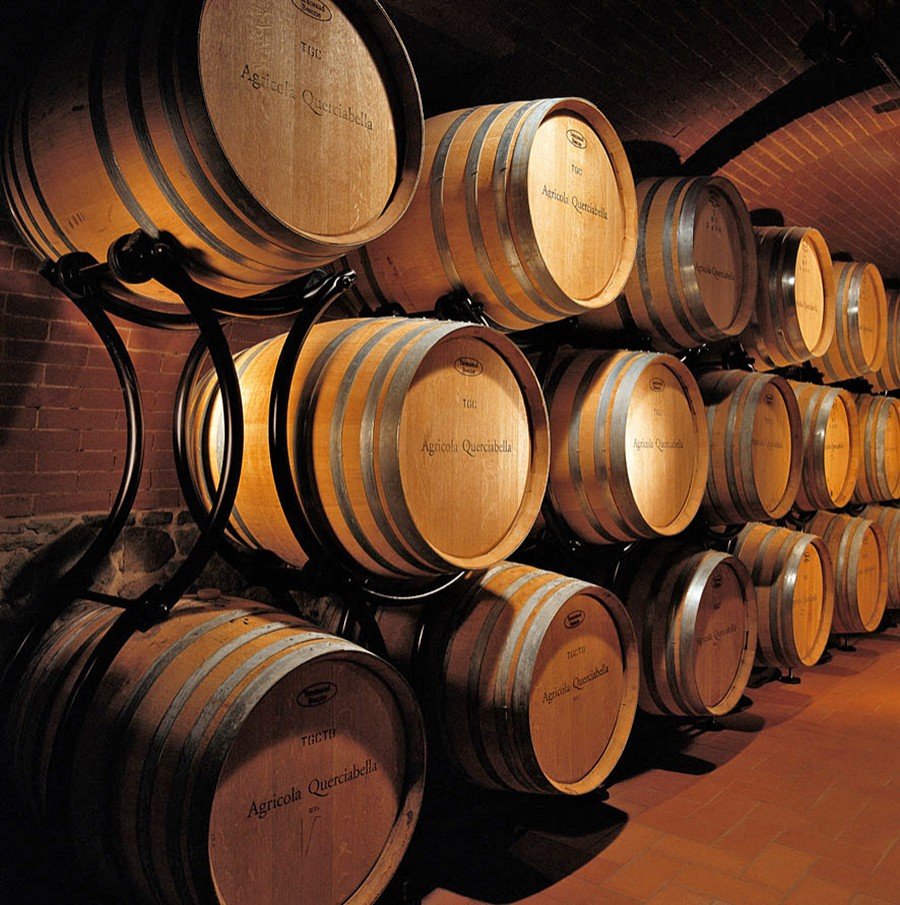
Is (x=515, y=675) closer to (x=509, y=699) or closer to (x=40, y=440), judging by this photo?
(x=509, y=699)

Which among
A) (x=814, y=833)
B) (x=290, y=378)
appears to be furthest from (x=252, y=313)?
(x=814, y=833)

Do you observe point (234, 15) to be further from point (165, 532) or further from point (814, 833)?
point (814, 833)

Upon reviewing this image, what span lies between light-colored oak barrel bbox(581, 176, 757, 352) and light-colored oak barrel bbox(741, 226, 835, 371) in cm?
74

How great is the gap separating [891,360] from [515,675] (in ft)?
17.4

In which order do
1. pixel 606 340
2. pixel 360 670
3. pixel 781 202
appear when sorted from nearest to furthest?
pixel 360 670
pixel 606 340
pixel 781 202

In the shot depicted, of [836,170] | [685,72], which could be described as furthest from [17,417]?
[836,170]

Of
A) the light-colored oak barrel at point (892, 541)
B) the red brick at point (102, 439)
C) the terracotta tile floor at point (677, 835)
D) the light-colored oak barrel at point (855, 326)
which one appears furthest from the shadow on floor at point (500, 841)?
the light-colored oak barrel at point (892, 541)

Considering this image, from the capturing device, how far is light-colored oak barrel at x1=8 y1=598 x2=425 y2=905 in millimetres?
1709

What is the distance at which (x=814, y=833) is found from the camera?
9.93 feet

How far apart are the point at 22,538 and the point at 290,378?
95 centimetres

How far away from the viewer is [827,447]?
5.22 metres

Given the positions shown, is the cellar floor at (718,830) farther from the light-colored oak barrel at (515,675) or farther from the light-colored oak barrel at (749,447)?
the light-colored oak barrel at (749,447)

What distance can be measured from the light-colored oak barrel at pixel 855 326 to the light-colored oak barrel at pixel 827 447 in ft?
0.97

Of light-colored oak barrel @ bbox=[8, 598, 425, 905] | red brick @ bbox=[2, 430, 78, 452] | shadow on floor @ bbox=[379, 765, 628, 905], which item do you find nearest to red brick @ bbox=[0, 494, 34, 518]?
red brick @ bbox=[2, 430, 78, 452]
